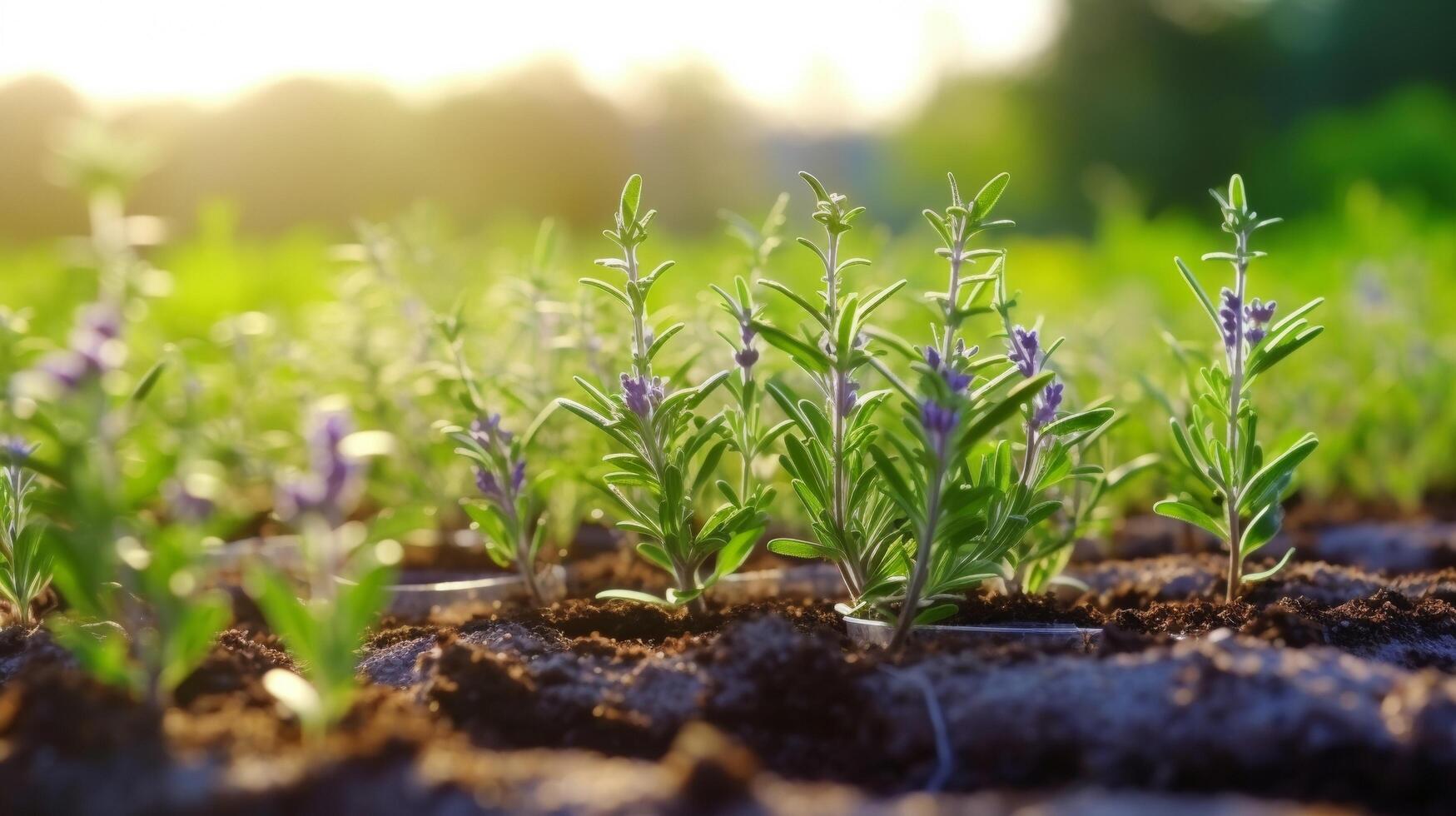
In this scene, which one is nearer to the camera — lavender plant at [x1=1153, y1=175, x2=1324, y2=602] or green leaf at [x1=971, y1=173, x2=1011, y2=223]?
green leaf at [x1=971, y1=173, x2=1011, y2=223]

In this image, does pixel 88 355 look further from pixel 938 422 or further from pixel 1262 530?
pixel 1262 530

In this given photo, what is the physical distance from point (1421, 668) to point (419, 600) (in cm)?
247

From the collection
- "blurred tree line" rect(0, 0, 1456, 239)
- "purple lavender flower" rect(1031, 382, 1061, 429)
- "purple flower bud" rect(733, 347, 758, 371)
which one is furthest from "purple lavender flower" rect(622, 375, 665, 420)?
"blurred tree line" rect(0, 0, 1456, 239)

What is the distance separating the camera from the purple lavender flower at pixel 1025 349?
2303 millimetres

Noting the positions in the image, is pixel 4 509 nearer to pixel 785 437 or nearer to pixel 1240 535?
pixel 785 437

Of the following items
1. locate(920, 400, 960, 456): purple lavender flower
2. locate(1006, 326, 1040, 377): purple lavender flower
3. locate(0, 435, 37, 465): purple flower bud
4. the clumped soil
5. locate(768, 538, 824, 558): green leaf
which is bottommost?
the clumped soil

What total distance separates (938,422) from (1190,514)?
100 cm

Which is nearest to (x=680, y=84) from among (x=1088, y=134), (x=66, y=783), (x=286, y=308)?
(x=1088, y=134)

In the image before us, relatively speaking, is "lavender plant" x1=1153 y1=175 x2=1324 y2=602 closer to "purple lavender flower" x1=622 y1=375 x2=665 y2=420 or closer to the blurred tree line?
"purple lavender flower" x1=622 y1=375 x2=665 y2=420

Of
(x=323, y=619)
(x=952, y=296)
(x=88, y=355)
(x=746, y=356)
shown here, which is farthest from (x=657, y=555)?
(x=88, y=355)

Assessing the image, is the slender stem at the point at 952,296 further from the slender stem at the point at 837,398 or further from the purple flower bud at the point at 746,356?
the purple flower bud at the point at 746,356

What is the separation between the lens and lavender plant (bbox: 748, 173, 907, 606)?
2.16 meters

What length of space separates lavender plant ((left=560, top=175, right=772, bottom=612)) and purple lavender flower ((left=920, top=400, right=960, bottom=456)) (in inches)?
19.1

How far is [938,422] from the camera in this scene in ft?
6.08
